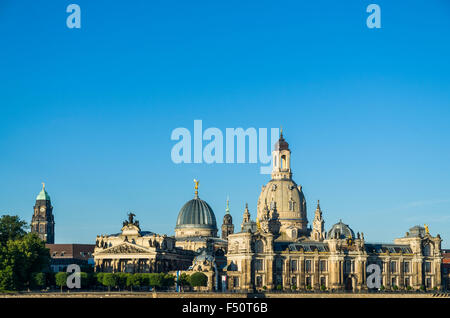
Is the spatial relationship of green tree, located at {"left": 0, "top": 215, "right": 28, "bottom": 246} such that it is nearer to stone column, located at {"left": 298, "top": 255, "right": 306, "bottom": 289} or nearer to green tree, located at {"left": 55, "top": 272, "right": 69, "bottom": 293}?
green tree, located at {"left": 55, "top": 272, "right": 69, "bottom": 293}

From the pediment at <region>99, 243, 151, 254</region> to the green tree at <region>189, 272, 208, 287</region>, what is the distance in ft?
68.0

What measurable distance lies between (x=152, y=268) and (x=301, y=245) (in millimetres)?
31972

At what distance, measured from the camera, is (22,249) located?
6348 inches

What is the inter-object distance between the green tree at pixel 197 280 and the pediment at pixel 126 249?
68.0 feet

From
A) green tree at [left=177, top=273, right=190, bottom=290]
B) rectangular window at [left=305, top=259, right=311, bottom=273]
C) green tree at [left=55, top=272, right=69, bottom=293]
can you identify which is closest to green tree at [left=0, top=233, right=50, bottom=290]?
green tree at [left=55, top=272, right=69, bottom=293]

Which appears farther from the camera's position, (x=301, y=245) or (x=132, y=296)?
(x=301, y=245)

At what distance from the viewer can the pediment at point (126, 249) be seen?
192m

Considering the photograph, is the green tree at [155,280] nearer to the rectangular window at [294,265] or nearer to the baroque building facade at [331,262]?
the baroque building facade at [331,262]

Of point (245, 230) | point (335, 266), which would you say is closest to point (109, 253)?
point (245, 230)

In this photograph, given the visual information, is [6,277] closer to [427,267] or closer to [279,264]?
[279,264]

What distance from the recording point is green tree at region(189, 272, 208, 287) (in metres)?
172
